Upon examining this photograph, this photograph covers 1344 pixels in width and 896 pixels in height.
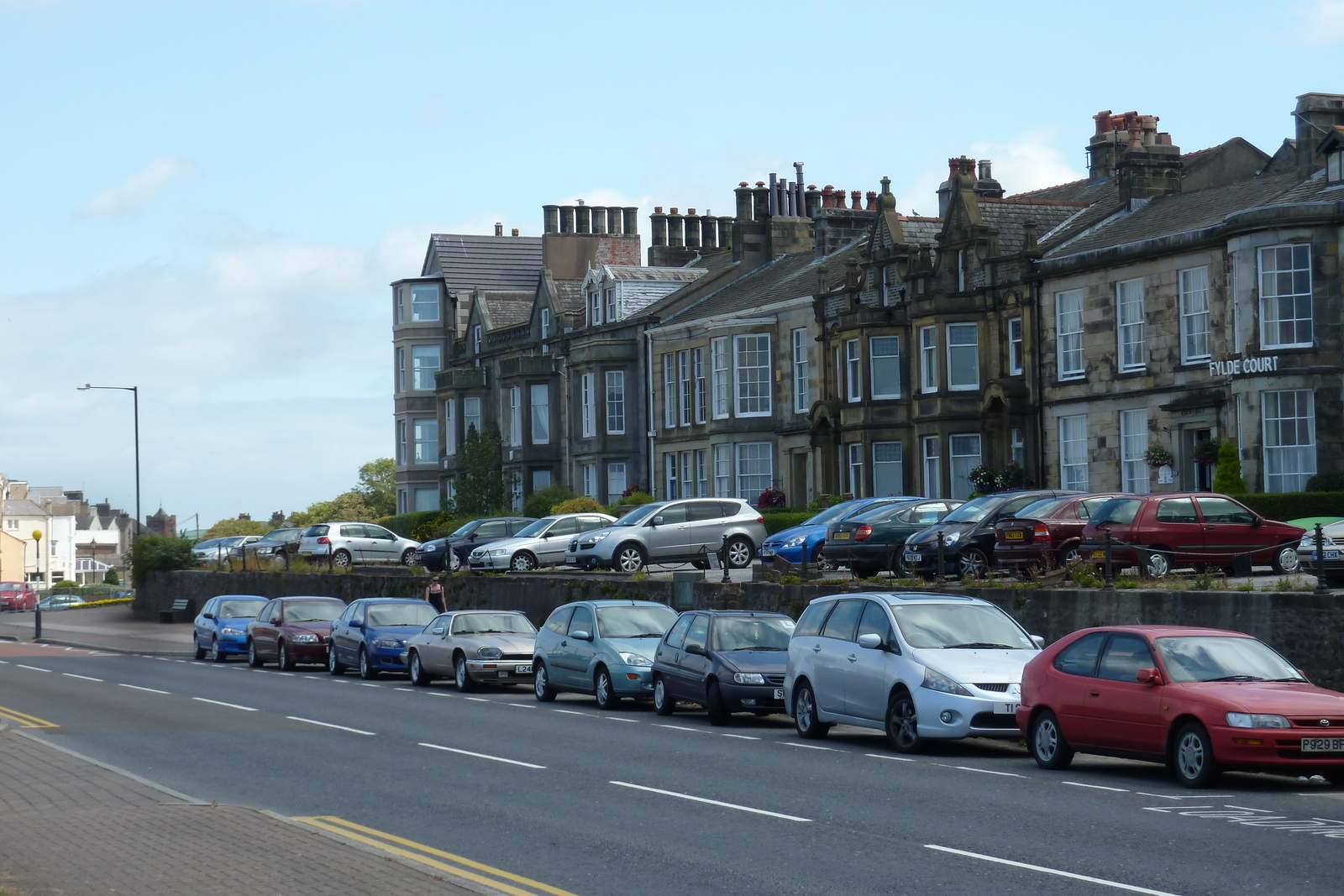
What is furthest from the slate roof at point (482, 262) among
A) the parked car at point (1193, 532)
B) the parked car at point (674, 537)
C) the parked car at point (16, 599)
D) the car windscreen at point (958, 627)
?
the car windscreen at point (958, 627)

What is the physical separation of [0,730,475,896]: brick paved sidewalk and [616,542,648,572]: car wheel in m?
23.5

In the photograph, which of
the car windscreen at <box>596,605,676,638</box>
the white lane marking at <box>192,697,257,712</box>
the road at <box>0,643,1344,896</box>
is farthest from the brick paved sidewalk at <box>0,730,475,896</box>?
the car windscreen at <box>596,605,676,638</box>

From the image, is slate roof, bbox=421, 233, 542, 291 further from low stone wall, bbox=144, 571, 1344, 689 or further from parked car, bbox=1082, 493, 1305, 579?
parked car, bbox=1082, 493, 1305, 579

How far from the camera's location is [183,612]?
2318 inches

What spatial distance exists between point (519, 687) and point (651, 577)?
4.53m

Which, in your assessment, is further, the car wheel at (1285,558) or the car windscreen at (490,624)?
the car windscreen at (490,624)

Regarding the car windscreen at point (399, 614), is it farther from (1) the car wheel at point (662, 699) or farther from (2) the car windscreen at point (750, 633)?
(2) the car windscreen at point (750, 633)

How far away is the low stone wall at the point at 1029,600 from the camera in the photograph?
19406 mm

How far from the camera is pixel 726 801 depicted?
14.0 metres

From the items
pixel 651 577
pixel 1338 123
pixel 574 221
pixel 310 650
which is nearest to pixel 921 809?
pixel 651 577

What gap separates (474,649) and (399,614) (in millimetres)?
5161

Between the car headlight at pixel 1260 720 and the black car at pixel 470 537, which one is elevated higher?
the black car at pixel 470 537

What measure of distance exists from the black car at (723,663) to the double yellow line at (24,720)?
7.87 meters

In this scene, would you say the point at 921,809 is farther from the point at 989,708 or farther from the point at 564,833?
the point at 989,708
